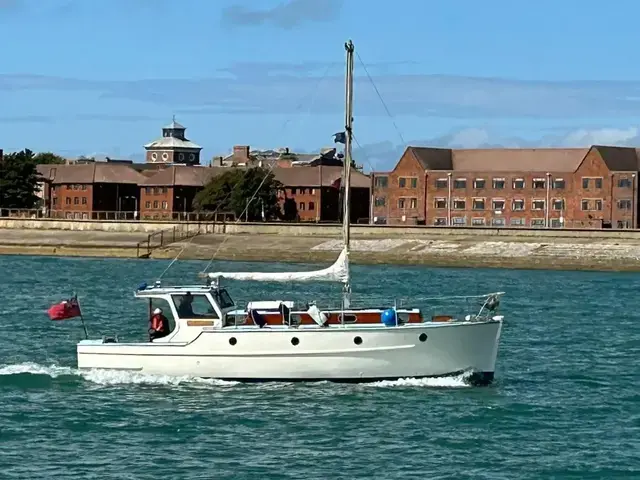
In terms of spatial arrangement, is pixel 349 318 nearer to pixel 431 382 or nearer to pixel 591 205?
pixel 431 382

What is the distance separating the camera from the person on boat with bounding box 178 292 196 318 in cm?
3803

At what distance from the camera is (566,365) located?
4459 cm

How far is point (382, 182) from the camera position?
15950 cm

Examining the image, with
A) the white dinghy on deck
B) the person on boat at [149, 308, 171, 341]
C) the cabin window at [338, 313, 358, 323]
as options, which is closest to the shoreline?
the white dinghy on deck

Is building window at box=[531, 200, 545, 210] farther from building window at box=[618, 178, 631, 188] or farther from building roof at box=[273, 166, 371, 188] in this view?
building roof at box=[273, 166, 371, 188]

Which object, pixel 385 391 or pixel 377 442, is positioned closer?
pixel 377 442

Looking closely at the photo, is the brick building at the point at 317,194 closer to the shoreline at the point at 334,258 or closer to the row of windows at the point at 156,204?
the row of windows at the point at 156,204

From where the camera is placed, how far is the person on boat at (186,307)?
38031 millimetres

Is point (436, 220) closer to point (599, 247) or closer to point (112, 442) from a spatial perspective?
point (599, 247)

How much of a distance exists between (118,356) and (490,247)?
3257 inches

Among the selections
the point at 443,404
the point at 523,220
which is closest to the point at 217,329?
the point at 443,404

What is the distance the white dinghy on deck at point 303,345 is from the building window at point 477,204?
113084 mm

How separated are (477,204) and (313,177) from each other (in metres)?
30.8

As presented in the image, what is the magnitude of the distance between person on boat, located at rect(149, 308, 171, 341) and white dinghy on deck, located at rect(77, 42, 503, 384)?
0.87 ft
